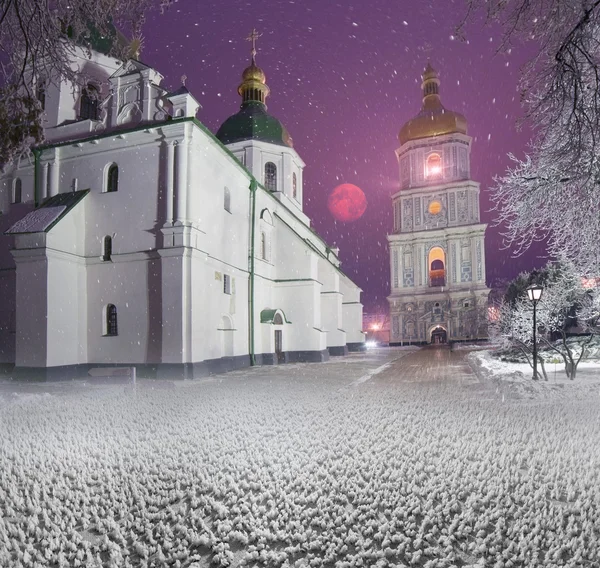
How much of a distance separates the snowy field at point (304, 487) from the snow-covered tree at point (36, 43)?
4.58 metres

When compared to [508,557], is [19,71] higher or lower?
higher

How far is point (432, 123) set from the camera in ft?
192

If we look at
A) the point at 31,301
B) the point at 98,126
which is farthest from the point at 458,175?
the point at 31,301

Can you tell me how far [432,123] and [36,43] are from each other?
58.4m

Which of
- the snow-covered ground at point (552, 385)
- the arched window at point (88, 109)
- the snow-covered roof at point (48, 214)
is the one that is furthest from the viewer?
the arched window at point (88, 109)

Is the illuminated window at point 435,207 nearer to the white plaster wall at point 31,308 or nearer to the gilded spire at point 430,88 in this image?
the gilded spire at point 430,88

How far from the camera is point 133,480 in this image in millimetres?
5195

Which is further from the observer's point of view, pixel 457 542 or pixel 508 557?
pixel 457 542

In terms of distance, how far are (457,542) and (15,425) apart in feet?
24.7

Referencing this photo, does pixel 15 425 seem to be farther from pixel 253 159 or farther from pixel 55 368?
pixel 253 159

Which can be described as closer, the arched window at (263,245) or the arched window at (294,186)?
the arched window at (263,245)

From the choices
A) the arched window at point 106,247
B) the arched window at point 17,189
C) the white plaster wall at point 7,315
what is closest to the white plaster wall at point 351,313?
the arched window at point 106,247

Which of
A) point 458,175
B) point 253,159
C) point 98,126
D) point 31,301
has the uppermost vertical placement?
point 458,175

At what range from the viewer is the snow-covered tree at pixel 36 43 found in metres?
5.77
